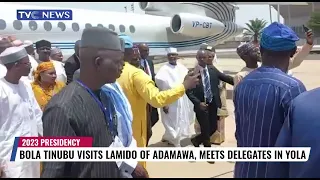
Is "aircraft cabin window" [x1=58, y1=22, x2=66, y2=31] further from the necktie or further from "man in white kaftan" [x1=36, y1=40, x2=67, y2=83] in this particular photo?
the necktie

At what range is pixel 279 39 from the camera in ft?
7.71

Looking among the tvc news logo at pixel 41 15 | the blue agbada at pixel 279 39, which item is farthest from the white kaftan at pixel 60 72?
the tvc news logo at pixel 41 15

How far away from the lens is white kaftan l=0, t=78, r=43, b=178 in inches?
119

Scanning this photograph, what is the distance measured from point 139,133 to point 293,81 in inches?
64.3

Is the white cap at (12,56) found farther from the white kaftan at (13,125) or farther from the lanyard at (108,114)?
the lanyard at (108,114)

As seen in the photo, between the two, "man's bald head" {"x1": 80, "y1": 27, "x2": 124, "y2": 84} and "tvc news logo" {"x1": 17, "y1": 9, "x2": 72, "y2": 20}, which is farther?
"tvc news logo" {"x1": 17, "y1": 9, "x2": 72, "y2": 20}

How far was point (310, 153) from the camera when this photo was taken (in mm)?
1375

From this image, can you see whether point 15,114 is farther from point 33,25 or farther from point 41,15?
point 41,15

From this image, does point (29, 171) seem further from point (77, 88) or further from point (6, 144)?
point (77, 88)

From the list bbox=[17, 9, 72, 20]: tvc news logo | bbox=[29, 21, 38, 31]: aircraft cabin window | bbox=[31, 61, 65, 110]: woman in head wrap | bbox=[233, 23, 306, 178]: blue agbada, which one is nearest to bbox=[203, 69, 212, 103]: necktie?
bbox=[31, 61, 65, 110]: woman in head wrap

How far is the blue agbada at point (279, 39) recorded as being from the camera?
2.35 metres

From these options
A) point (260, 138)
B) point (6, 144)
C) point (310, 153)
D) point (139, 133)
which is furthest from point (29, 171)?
point (310, 153)

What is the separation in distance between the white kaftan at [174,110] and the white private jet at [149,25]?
23.8ft

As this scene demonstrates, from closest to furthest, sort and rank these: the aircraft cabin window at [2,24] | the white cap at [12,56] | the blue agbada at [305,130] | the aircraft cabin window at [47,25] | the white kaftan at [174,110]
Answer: the blue agbada at [305,130] < the white cap at [12,56] < the white kaftan at [174,110] < the aircraft cabin window at [2,24] < the aircraft cabin window at [47,25]
